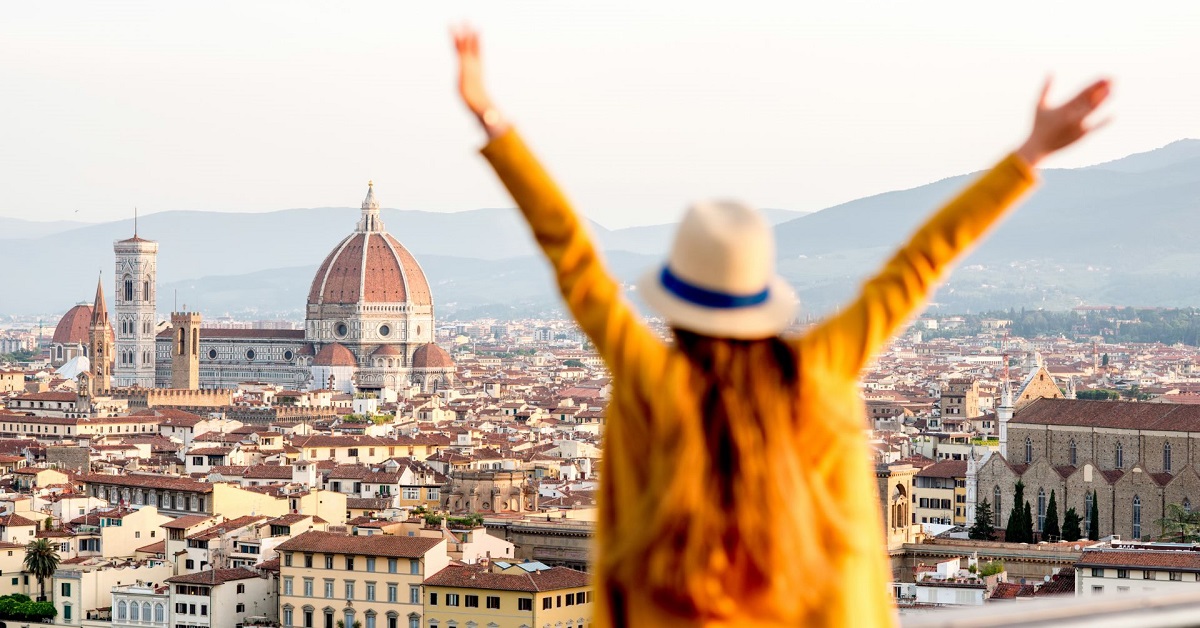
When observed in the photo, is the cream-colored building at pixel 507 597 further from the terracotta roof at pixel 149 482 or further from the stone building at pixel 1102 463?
the terracotta roof at pixel 149 482

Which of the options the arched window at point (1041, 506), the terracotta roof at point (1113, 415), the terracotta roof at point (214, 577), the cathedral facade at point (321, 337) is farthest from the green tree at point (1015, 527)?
the cathedral facade at point (321, 337)

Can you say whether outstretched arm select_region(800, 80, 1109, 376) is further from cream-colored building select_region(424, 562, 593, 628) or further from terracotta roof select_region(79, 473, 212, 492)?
terracotta roof select_region(79, 473, 212, 492)

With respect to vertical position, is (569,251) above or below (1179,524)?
above

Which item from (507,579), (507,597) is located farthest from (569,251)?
(507,579)

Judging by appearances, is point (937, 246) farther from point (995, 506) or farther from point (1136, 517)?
point (995, 506)

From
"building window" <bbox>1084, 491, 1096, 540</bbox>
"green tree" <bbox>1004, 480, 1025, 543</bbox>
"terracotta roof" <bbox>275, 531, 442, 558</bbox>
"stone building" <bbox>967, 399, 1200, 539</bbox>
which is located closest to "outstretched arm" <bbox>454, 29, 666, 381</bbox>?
"terracotta roof" <bbox>275, 531, 442, 558</bbox>

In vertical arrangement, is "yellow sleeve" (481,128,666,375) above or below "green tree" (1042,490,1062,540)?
above

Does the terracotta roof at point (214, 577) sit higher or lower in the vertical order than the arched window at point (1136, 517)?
lower
